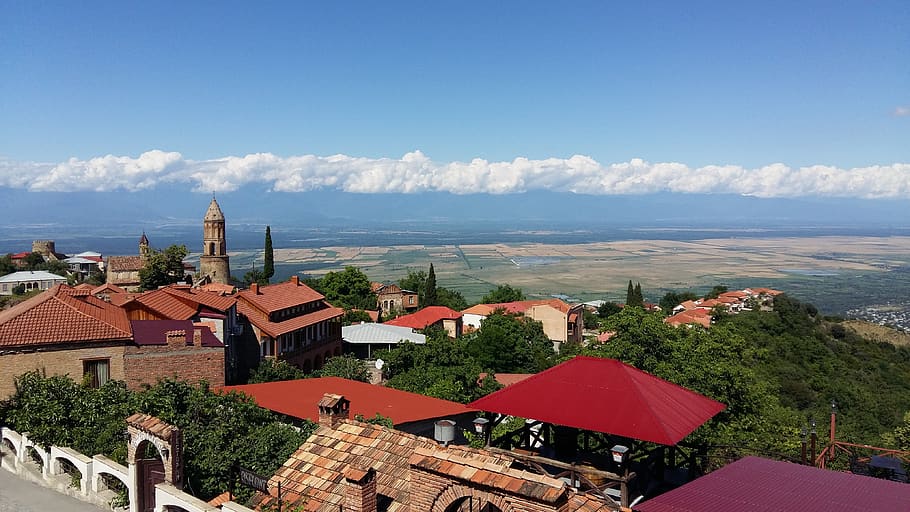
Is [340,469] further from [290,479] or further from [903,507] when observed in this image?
[903,507]

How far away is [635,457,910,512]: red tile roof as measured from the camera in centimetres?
780

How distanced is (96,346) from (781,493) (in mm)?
19001

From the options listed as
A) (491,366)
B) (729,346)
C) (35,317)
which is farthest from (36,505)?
(491,366)

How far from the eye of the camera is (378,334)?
152 ft

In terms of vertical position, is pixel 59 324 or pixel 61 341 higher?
pixel 59 324

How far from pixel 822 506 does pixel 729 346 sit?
816 inches

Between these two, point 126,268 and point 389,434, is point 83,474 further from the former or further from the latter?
point 126,268

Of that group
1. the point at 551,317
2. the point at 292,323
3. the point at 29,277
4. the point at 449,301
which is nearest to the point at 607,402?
the point at 292,323

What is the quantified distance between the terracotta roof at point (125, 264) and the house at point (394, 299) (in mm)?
22407

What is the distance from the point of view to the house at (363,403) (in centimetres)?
1919

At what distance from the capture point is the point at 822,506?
7.73m

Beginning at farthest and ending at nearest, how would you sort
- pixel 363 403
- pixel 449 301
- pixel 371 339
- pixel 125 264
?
1. pixel 449 301
2. pixel 125 264
3. pixel 371 339
4. pixel 363 403

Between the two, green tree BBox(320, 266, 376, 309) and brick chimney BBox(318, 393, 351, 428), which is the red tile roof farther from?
green tree BBox(320, 266, 376, 309)

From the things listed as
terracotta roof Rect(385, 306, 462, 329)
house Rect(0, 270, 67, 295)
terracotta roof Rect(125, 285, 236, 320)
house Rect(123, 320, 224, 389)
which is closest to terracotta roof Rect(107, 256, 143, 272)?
house Rect(0, 270, 67, 295)
